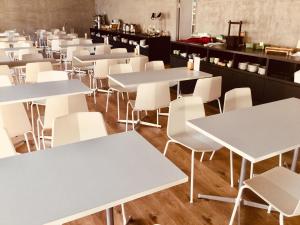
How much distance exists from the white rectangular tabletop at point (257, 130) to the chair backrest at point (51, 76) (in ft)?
6.21

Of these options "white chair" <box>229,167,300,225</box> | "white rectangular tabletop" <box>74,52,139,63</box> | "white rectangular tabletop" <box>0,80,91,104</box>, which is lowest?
"white chair" <box>229,167,300,225</box>

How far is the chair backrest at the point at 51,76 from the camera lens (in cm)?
327

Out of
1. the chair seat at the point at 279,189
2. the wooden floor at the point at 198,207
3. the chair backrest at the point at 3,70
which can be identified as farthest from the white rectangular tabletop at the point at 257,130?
the chair backrest at the point at 3,70

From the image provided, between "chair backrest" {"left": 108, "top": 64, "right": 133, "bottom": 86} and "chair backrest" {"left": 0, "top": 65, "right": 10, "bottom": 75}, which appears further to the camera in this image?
"chair backrest" {"left": 108, "top": 64, "right": 133, "bottom": 86}

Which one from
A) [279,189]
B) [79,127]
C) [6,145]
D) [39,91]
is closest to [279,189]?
[279,189]

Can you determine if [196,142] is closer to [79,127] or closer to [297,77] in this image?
→ [79,127]

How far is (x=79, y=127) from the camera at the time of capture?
1948 mm

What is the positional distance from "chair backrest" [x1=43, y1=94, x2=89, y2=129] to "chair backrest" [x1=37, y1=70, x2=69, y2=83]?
0.69 meters

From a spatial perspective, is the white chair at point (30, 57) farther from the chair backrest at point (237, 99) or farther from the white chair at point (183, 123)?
the chair backrest at point (237, 99)

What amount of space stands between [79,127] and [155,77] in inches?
60.7

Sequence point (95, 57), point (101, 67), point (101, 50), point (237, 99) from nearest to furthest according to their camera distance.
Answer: point (237, 99) < point (101, 67) < point (95, 57) < point (101, 50)

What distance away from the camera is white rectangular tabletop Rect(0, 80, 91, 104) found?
2.50 m

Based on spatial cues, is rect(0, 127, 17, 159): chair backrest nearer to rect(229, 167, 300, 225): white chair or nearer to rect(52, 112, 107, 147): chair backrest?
rect(52, 112, 107, 147): chair backrest

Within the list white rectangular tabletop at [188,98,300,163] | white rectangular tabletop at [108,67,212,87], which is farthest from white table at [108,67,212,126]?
white rectangular tabletop at [188,98,300,163]
